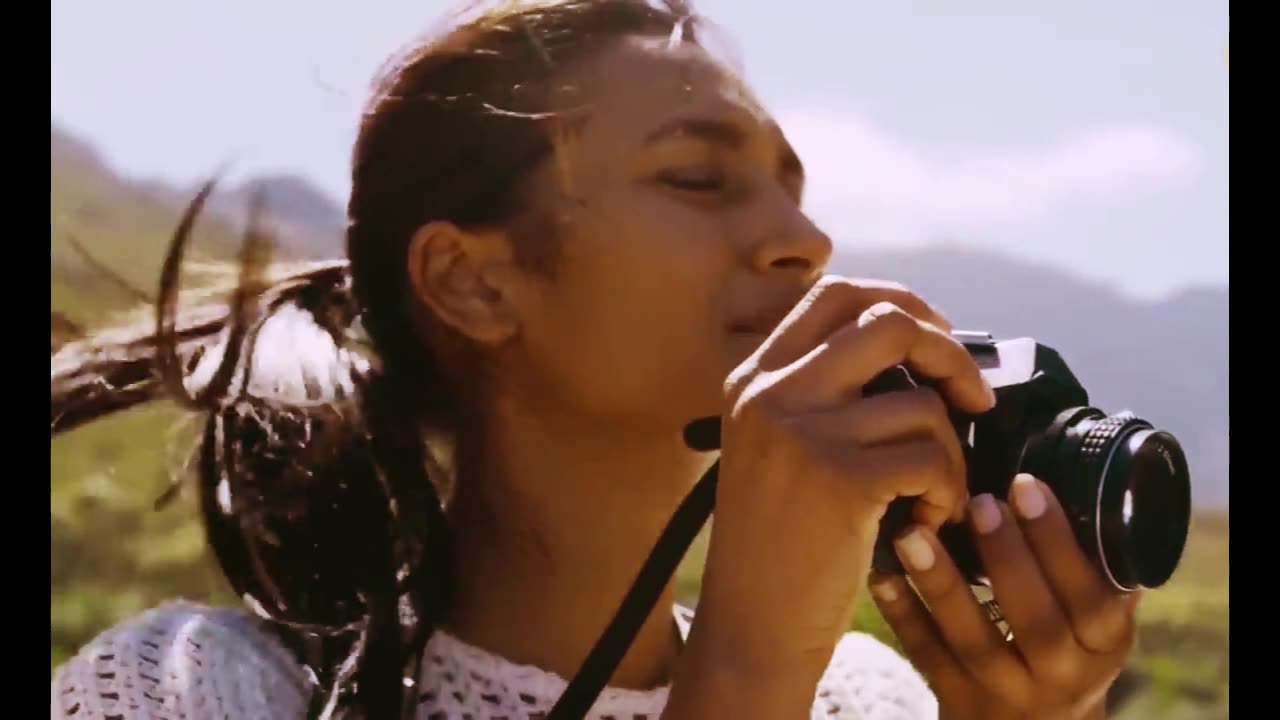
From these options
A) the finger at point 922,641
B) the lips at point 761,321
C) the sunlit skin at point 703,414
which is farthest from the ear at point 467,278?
the finger at point 922,641

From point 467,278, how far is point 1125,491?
0.34 meters

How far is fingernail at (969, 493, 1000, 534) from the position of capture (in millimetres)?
556

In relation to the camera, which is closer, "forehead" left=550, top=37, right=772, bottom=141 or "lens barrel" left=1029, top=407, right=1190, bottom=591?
"lens barrel" left=1029, top=407, right=1190, bottom=591

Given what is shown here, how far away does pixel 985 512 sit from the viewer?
556mm

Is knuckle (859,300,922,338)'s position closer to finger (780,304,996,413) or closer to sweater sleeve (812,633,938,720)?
finger (780,304,996,413)

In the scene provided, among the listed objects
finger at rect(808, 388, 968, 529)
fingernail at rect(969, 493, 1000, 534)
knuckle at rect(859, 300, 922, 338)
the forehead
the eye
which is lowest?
fingernail at rect(969, 493, 1000, 534)

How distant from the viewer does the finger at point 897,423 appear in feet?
1.65

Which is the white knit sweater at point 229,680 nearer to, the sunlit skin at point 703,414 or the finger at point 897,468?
the sunlit skin at point 703,414

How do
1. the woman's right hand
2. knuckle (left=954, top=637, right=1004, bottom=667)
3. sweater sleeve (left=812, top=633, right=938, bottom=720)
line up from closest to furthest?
the woman's right hand, knuckle (left=954, top=637, right=1004, bottom=667), sweater sleeve (left=812, top=633, right=938, bottom=720)

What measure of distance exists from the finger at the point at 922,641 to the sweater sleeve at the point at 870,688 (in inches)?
5.5

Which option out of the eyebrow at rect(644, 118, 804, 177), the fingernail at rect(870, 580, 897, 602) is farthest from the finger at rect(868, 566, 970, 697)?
the eyebrow at rect(644, 118, 804, 177)

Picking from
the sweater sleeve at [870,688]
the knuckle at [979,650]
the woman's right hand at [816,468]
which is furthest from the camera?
the sweater sleeve at [870,688]

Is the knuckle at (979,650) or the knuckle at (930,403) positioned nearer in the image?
the knuckle at (930,403)
